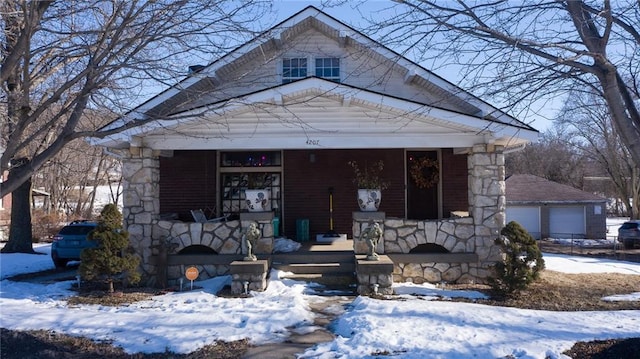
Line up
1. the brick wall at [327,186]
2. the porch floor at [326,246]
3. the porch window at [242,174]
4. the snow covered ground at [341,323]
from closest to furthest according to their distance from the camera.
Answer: the snow covered ground at [341,323] → the porch floor at [326,246] → the brick wall at [327,186] → the porch window at [242,174]

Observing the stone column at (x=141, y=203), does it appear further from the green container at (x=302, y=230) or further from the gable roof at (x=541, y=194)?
the gable roof at (x=541, y=194)

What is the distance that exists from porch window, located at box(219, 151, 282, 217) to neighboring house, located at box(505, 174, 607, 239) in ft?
75.1

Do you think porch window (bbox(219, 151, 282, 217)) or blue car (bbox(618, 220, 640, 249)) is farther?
blue car (bbox(618, 220, 640, 249))

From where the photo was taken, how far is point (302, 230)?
1455 centimetres

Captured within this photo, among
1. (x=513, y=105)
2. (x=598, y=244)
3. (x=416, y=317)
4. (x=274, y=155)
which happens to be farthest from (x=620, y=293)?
(x=598, y=244)

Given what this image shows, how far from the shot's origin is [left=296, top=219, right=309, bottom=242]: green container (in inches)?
573

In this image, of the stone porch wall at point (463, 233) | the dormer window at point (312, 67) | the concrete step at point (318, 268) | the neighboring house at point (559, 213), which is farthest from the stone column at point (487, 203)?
the neighboring house at point (559, 213)

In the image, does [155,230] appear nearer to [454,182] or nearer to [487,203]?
[487,203]

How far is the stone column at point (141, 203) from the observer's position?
11.3 meters

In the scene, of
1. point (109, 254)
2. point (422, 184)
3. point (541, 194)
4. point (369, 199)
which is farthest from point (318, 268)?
point (541, 194)

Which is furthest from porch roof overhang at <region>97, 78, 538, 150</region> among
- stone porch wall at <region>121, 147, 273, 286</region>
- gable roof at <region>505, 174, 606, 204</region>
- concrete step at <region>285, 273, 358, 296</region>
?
gable roof at <region>505, 174, 606, 204</region>

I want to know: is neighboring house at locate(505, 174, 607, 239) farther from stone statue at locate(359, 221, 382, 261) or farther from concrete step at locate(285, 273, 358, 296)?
concrete step at locate(285, 273, 358, 296)

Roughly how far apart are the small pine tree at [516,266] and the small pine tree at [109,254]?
22.6ft

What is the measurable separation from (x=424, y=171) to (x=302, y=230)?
3839mm
